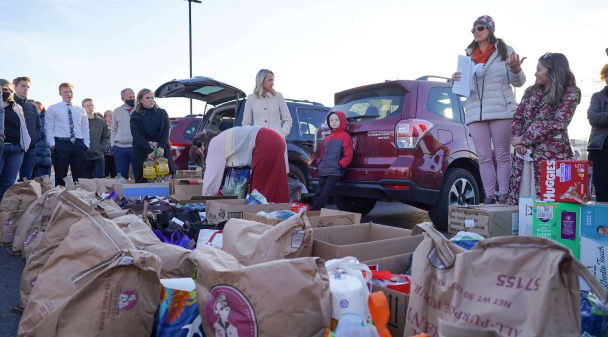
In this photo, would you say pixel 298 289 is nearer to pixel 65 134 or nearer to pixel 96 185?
pixel 96 185

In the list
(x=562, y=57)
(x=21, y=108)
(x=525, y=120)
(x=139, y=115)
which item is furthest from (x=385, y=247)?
(x=21, y=108)

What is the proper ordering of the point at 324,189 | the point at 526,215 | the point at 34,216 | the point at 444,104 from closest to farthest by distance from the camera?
1. the point at 526,215
2. the point at 34,216
3. the point at 444,104
4. the point at 324,189

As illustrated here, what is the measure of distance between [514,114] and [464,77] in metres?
0.59

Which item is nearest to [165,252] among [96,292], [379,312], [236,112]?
[96,292]

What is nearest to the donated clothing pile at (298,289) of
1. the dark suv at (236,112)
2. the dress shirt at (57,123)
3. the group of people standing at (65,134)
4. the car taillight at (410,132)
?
the car taillight at (410,132)

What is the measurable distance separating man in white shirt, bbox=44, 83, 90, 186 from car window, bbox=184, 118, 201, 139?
68.2 inches

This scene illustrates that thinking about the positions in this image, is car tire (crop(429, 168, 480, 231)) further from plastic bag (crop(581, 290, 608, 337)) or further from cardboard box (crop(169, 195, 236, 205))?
plastic bag (crop(581, 290, 608, 337))

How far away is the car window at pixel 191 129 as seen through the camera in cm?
816

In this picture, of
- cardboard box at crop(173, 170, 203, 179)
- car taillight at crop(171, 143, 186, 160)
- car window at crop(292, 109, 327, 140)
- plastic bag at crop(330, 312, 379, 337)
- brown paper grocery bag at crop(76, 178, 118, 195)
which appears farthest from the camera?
car taillight at crop(171, 143, 186, 160)

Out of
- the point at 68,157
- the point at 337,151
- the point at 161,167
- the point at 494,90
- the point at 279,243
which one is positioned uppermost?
the point at 494,90

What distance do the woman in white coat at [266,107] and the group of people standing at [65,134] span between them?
4.22 feet

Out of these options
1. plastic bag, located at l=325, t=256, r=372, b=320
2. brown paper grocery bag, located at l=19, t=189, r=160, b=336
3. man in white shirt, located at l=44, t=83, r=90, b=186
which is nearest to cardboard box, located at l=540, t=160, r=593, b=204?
plastic bag, located at l=325, t=256, r=372, b=320

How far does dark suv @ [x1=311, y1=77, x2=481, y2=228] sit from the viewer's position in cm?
458

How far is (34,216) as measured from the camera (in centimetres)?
385
